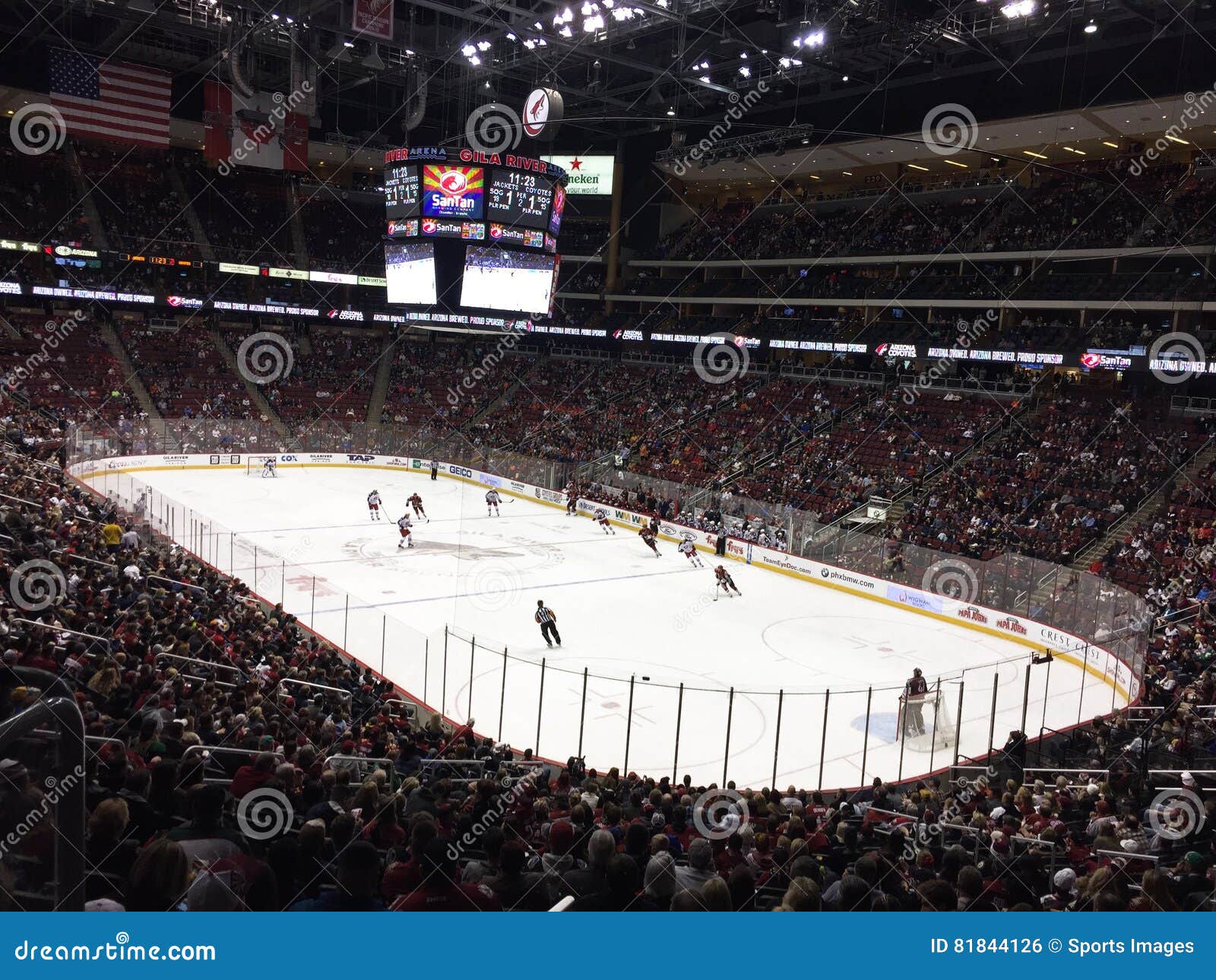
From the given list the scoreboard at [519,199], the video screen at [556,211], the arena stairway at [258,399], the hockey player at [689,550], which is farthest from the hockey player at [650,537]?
the arena stairway at [258,399]

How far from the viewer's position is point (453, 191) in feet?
86.8

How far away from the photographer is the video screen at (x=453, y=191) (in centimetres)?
2634

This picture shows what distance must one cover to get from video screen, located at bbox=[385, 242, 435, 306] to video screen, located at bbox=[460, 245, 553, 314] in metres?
1.04

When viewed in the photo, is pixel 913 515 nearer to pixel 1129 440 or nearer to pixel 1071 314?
pixel 1129 440

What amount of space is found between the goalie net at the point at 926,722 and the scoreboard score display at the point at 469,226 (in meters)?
16.9

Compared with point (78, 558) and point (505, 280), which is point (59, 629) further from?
point (505, 280)

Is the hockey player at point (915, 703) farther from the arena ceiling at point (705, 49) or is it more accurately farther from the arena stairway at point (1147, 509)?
the arena ceiling at point (705, 49)

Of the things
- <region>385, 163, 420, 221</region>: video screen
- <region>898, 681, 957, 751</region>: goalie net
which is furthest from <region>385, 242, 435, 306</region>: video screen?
<region>898, 681, 957, 751</region>: goalie net

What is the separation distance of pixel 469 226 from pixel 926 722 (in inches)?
713

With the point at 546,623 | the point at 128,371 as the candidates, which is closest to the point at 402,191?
the point at 546,623

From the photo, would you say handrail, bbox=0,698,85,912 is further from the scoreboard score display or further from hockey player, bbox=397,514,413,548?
the scoreboard score display

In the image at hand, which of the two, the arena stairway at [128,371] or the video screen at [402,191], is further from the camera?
the arena stairway at [128,371]

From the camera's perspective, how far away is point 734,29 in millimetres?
32781

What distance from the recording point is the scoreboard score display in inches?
1039
